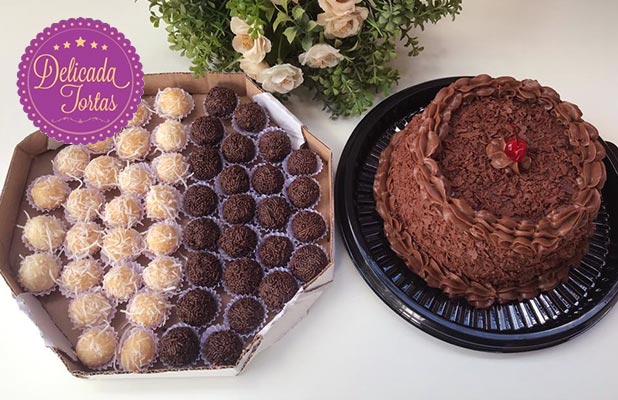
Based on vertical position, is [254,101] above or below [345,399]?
above

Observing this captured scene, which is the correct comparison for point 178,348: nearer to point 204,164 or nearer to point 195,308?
point 195,308

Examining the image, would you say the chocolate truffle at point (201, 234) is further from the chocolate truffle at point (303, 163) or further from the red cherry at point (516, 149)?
the red cherry at point (516, 149)

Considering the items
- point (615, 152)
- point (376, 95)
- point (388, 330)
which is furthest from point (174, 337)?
point (615, 152)

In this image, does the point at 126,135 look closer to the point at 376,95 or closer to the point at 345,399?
the point at 376,95

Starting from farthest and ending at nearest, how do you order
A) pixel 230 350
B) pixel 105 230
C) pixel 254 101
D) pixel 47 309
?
pixel 254 101
pixel 105 230
pixel 47 309
pixel 230 350

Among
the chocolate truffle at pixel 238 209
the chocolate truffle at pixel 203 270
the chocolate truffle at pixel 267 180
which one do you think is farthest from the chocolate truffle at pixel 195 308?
the chocolate truffle at pixel 267 180

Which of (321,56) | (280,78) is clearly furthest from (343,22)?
(280,78)
